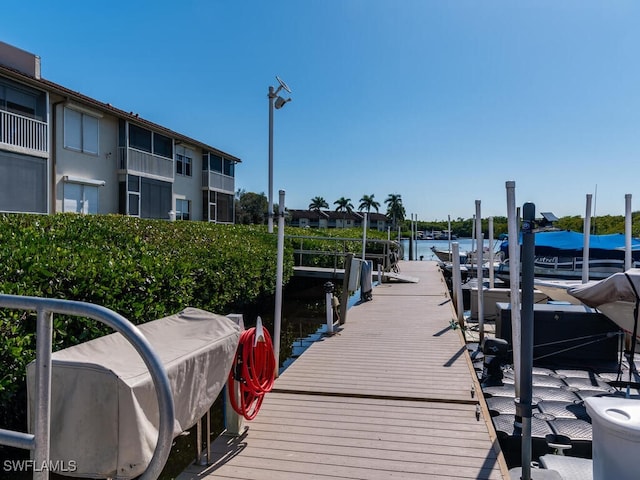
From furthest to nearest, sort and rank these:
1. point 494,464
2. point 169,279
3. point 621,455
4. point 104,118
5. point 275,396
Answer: point 104,118 < point 169,279 < point 275,396 < point 494,464 < point 621,455

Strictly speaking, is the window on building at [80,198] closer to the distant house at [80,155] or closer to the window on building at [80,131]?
the distant house at [80,155]

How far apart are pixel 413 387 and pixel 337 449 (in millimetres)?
1819

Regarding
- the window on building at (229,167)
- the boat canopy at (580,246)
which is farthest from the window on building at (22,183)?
the boat canopy at (580,246)

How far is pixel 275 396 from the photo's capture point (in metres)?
4.97

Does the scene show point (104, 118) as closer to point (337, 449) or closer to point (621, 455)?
point (337, 449)

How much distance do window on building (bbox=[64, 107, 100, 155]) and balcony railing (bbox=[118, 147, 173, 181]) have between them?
1364 mm

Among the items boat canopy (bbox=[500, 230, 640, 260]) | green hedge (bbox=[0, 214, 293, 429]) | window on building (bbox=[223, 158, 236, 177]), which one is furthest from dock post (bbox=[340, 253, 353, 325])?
window on building (bbox=[223, 158, 236, 177])

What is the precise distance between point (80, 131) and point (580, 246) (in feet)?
64.3

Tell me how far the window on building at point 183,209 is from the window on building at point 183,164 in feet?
5.04

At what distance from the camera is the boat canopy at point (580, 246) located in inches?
609

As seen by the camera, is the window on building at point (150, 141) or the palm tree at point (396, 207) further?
the palm tree at point (396, 207)

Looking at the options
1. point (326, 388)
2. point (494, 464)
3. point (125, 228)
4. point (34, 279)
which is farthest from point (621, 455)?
point (125, 228)

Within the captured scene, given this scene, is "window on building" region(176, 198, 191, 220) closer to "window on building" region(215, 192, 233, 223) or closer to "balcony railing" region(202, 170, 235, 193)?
"balcony railing" region(202, 170, 235, 193)

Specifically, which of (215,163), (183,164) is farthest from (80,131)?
(215,163)
